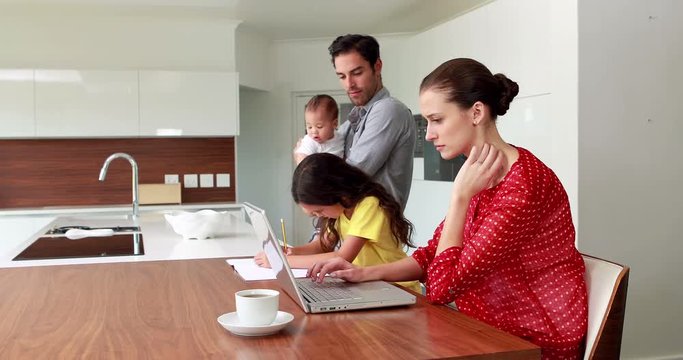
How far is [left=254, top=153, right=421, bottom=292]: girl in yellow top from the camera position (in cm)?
216

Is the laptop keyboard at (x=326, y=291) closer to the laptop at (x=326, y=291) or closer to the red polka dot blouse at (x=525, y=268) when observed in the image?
the laptop at (x=326, y=291)

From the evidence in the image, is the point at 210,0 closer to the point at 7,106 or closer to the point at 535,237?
the point at 7,106

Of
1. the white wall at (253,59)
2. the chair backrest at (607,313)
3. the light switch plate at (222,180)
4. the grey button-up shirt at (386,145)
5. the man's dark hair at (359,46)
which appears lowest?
the chair backrest at (607,313)

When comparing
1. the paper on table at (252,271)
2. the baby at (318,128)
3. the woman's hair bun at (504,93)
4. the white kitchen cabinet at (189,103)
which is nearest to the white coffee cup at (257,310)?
the paper on table at (252,271)

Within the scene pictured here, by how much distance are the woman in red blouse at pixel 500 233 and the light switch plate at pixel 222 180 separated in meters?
4.55

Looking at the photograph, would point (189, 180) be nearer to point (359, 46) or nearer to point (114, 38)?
point (114, 38)

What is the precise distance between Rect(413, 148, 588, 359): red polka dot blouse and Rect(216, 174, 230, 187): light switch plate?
4.69m

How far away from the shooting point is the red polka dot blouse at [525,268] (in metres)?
1.55

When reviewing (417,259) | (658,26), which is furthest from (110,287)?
(658,26)

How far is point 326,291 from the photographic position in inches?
65.6

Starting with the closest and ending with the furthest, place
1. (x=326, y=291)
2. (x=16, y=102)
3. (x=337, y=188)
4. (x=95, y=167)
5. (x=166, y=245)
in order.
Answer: (x=326, y=291) < (x=337, y=188) < (x=166, y=245) < (x=16, y=102) < (x=95, y=167)

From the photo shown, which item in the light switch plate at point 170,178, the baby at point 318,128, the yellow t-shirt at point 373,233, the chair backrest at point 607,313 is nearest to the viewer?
the chair backrest at point 607,313

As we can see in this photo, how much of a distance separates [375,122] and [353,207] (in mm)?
445

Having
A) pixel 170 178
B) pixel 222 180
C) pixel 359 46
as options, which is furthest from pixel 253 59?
pixel 359 46
